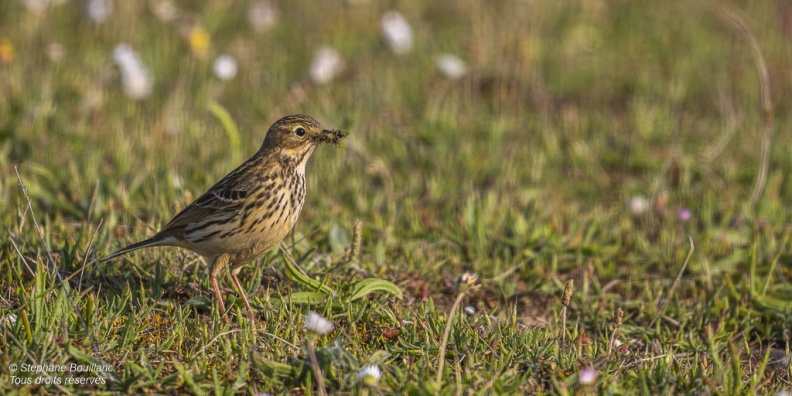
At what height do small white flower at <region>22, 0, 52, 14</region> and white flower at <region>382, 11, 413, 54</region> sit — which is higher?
small white flower at <region>22, 0, 52, 14</region>

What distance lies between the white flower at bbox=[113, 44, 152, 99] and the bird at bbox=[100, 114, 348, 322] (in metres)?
3.28

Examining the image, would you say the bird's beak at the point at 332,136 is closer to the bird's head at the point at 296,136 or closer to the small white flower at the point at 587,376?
the bird's head at the point at 296,136

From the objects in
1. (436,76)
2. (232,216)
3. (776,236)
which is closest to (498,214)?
(776,236)

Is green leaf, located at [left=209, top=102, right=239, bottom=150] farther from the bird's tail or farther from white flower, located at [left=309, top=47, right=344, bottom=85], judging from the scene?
the bird's tail

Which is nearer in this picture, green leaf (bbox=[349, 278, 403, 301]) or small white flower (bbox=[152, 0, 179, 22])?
green leaf (bbox=[349, 278, 403, 301])

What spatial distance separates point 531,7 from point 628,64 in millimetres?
1166

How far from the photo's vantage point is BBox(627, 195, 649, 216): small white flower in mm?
7125

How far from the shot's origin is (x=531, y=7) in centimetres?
1007

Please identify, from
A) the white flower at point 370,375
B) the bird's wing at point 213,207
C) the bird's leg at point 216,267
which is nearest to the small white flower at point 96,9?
the bird's wing at point 213,207

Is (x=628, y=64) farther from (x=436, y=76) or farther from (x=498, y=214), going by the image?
(x=498, y=214)

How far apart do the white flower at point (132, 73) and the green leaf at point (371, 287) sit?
3.95m

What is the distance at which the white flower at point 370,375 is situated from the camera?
4059 millimetres

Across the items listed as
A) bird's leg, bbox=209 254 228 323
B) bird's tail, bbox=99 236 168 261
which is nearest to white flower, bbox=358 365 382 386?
bird's leg, bbox=209 254 228 323

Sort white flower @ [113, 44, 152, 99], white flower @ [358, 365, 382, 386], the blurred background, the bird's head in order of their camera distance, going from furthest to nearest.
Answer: white flower @ [113, 44, 152, 99], the blurred background, the bird's head, white flower @ [358, 365, 382, 386]
